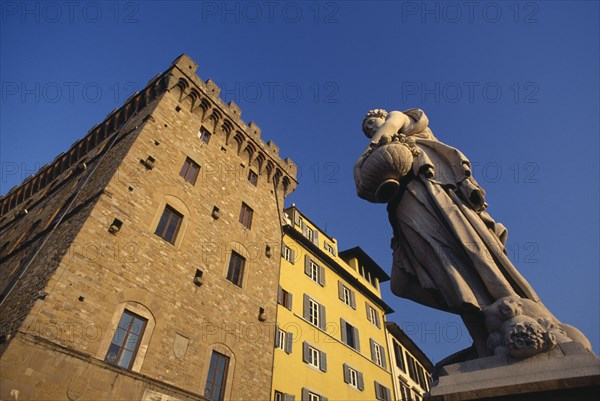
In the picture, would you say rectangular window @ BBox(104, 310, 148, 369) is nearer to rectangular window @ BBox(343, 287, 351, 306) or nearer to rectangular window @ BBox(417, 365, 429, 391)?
rectangular window @ BBox(343, 287, 351, 306)

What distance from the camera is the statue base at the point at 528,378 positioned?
2.12 metres

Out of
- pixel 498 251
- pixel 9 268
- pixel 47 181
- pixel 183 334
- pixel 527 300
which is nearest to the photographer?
pixel 527 300

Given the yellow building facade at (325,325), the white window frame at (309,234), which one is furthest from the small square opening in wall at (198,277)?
the white window frame at (309,234)

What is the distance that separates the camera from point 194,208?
14547 mm

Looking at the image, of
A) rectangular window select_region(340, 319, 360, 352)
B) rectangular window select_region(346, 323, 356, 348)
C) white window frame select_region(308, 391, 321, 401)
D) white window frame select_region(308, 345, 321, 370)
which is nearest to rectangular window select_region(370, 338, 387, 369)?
rectangular window select_region(340, 319, 360, 352)

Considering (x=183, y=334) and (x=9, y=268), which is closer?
(x=183, y=334)

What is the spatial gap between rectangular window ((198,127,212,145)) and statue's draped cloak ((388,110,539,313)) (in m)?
14.5

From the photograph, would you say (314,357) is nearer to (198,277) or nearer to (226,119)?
(198,277)

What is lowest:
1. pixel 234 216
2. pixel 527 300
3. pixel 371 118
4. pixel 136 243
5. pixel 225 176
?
pixel 527 300

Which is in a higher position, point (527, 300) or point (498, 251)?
point (498, 251)

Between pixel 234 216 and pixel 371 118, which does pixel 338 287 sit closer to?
pixel 234 216

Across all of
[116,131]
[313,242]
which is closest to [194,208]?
[116,131]

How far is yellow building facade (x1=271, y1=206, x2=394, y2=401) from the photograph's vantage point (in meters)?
16.1

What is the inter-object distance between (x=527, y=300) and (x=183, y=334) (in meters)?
10.8
